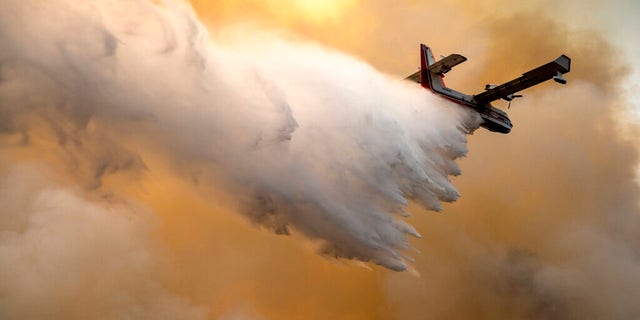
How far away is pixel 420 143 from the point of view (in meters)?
28.1

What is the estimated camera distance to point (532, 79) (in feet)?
97.7

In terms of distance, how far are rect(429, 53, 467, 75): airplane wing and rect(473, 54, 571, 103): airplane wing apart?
139 inches

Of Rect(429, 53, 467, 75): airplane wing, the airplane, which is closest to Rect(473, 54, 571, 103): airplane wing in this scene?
the airplane

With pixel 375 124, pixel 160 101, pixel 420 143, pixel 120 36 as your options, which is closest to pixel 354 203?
pixel 375 124

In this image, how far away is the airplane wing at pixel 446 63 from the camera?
2922 centimetres

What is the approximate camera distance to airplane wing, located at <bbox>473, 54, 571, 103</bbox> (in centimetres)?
2850

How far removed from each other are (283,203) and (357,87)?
839 cm

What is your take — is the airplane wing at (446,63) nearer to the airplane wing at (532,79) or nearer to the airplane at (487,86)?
the airplane at (487,86)

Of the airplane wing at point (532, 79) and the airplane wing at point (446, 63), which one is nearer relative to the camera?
the airplane wing at point (532, 79)

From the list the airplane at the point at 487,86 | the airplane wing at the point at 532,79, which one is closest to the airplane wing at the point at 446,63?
the airplane at the point at 487,86

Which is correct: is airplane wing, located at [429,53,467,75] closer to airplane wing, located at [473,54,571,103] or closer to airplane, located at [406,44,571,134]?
airplane, located at [406,44,571,134]

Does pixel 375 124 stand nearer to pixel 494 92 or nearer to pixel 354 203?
pixel 354 203

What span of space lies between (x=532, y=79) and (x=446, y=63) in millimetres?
5134

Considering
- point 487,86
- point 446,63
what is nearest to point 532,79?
point 487,86
